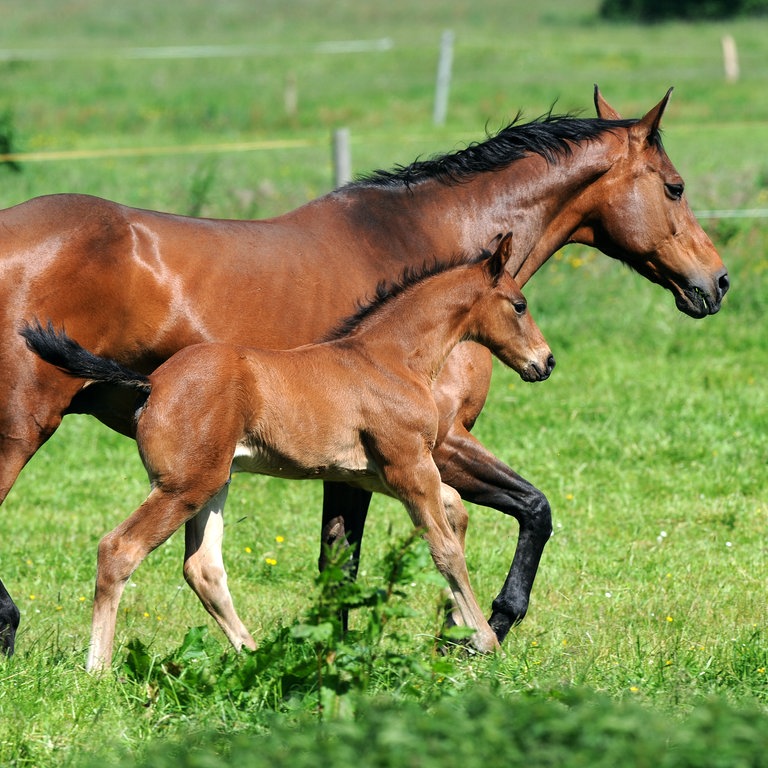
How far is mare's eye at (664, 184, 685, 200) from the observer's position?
5.07 m

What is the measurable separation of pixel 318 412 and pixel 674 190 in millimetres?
1981

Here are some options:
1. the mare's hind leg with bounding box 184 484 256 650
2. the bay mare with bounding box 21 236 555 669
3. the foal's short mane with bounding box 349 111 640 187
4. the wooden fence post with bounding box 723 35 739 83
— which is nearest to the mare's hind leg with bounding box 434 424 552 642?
the bay mare with bounding box 21 236 555 669

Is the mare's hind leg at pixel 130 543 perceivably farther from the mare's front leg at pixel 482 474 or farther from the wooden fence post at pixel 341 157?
the wooden fence post at pixel 341 157

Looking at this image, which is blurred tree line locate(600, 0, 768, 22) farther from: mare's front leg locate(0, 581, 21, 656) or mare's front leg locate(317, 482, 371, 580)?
mare's front leg locate(0, 581, 21, 656)

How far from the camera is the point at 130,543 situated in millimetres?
3912

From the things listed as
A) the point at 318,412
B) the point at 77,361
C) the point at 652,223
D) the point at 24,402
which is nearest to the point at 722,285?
the point at 652,223

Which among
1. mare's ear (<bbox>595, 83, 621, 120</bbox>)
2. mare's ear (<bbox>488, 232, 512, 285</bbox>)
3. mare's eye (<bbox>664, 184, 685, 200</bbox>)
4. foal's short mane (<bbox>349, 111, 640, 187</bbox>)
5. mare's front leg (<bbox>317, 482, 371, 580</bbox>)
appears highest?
mare's ear (<bbox>595, 83, 621, 120</bbox>)

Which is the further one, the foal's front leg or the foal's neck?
the foal's neck

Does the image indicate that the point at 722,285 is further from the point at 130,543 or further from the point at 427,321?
the point at 130,543

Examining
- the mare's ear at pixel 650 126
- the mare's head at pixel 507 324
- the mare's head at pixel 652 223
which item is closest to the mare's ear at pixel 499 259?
the mare's head at pixel 507 324

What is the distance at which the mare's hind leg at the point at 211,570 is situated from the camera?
4.29 m

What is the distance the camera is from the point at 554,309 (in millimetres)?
9914

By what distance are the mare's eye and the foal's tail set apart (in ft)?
7.86

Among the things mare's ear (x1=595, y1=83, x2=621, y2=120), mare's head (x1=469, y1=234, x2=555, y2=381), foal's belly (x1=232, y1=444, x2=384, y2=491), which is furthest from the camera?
mare's ear (x1=595, y1=83, x2=621, y2=120)
